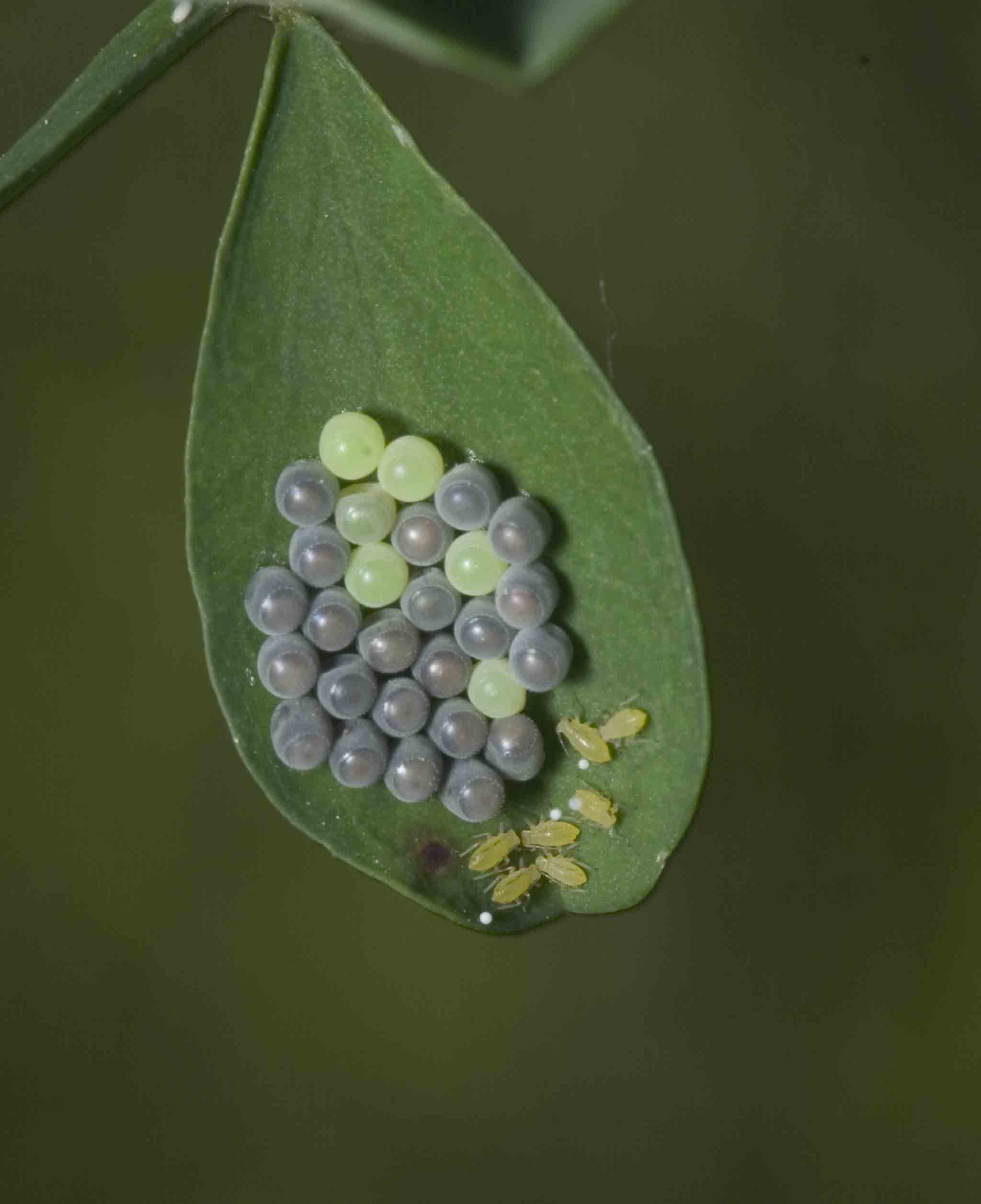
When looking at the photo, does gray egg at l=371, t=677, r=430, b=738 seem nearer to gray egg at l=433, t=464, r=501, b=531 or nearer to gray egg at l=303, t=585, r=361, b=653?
gray egg at l=303, t=585, r=361, b=653

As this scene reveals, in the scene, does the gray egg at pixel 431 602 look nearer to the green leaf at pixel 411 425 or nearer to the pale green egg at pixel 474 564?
the pale green egg at pixel 474 564

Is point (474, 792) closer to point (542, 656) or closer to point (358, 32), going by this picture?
point (542, 656)

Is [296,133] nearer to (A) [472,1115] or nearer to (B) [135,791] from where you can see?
(B) [135,791]

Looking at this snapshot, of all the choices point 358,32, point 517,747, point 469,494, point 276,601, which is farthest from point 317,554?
point 358,32

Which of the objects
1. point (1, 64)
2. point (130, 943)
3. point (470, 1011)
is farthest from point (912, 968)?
point (1, 64)

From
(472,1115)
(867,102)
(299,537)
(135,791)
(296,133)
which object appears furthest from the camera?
(472,1115)

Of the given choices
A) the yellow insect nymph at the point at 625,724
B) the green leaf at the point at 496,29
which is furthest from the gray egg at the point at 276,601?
the green leaf at the point at 496,29

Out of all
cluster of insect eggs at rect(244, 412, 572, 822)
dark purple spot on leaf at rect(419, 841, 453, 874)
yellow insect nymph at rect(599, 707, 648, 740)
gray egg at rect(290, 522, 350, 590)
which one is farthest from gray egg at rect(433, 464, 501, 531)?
dark purple spot on leaf at rect(419, 841, 453, 874)
